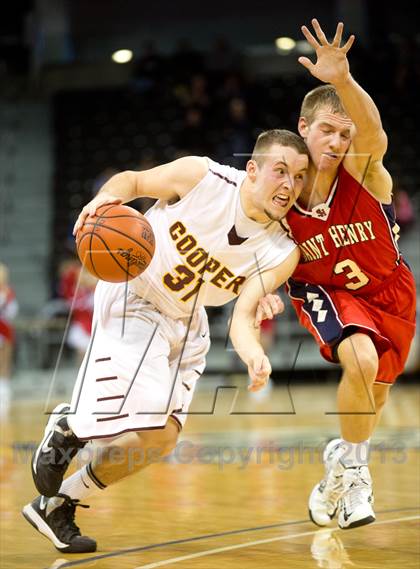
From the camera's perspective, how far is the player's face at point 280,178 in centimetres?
443

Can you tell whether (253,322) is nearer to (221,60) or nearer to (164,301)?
(164,301)

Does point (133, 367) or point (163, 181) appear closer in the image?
point (133, 367)

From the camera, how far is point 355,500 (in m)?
4.60

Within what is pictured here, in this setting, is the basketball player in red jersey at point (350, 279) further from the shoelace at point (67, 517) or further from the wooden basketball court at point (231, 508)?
the shoelace at point (67, 517)

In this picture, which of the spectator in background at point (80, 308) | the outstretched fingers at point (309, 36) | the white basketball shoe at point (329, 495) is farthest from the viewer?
the spectator in background at point (80, 308)

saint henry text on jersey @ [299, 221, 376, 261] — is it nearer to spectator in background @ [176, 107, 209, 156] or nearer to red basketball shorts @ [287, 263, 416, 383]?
red basketball shorts @ [287, 263, 416, 383]

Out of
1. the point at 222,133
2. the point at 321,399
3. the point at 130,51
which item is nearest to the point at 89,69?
the point at 130,51

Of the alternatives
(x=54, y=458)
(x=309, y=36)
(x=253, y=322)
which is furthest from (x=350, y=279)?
(x=54, y=458)

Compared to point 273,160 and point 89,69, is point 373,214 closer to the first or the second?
point 273,160

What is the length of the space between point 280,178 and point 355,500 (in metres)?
1.53

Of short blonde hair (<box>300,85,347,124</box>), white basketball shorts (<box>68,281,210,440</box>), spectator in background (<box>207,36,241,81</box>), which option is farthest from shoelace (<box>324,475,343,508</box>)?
spectator in background (<box>207,36,241,81</box>)

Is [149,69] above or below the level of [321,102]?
above

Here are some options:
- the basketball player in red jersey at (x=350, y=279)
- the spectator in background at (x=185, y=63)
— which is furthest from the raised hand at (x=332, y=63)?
the spectator in background at (x=185, y=63)

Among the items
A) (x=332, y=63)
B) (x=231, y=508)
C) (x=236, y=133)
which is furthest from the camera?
(x=236, y=133)
